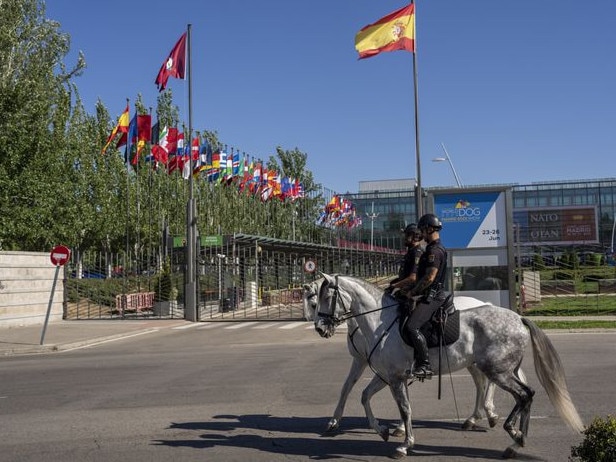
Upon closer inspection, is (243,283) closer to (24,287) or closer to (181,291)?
(181,291)

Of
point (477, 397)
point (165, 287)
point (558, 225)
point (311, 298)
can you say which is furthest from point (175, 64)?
point (558, 225)

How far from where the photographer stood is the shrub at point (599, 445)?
16.2 ft

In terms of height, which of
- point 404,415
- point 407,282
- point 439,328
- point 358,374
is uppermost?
point 407,282

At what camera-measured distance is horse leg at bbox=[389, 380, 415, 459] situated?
21.5 feet

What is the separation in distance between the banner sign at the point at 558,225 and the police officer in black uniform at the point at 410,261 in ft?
320

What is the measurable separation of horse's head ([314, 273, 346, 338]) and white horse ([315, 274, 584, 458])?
1 cm

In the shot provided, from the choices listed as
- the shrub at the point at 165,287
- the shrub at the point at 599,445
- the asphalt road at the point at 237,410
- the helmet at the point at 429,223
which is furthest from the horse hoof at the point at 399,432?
the shrub at the point at 165,287

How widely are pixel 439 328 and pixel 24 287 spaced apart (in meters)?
22.9

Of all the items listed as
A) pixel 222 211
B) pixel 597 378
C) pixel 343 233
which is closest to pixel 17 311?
pixel 597 378

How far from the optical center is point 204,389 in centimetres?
1099

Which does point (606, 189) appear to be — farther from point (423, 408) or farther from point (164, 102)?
point (423, 408)

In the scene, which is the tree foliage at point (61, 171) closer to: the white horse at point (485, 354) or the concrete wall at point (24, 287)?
the concrete wall at point (24, 287)

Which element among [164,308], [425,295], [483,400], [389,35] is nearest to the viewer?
[425,295]

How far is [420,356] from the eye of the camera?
6.92 metres
